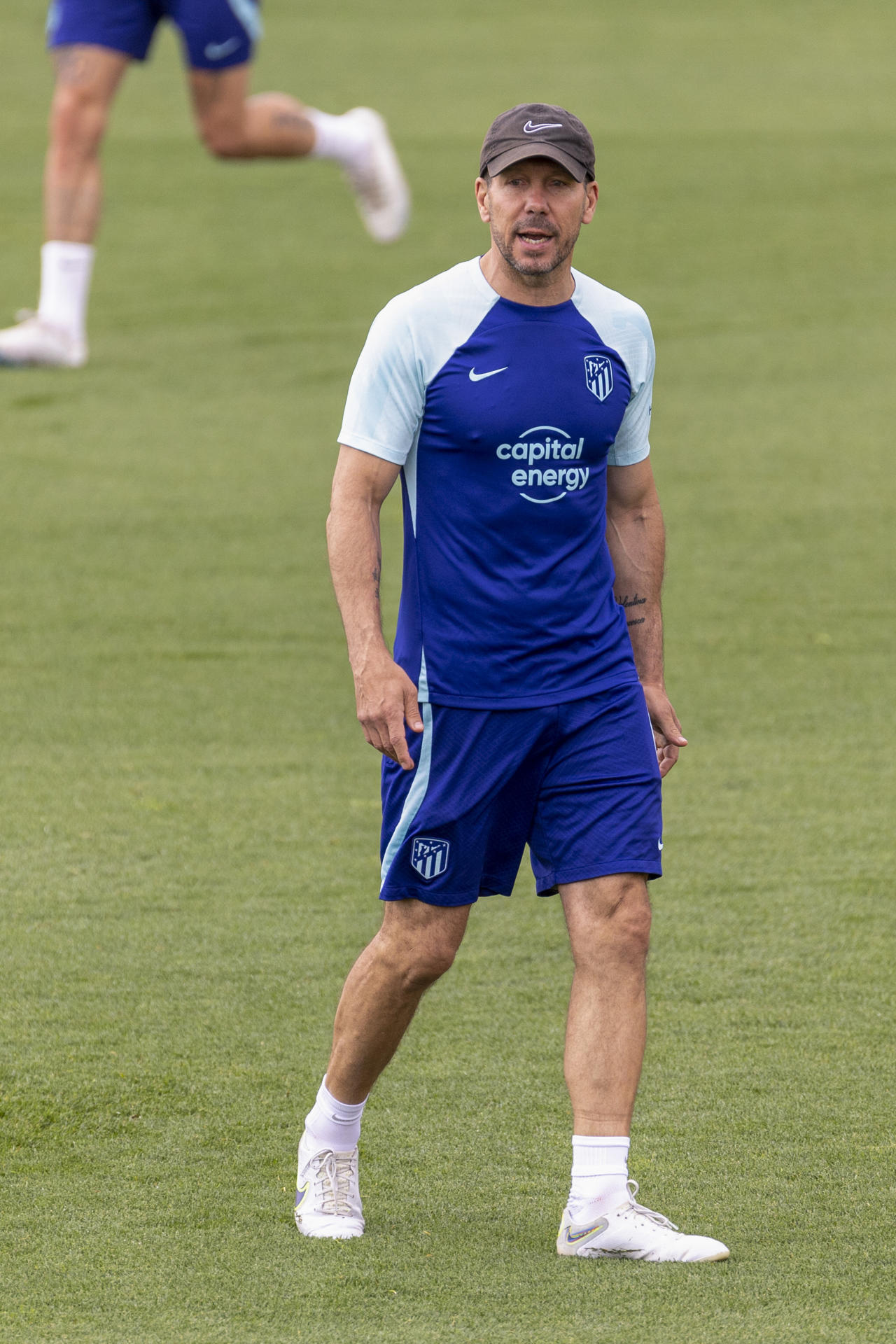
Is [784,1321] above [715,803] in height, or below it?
below

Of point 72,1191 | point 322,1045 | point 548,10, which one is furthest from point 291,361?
point 548,10

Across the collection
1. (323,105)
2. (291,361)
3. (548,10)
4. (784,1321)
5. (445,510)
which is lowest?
(784,1321)

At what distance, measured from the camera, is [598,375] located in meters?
4.06

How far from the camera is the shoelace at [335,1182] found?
411 cm

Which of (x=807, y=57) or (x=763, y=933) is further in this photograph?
(x=807, y=57)

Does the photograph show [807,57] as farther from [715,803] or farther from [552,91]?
[715,803]

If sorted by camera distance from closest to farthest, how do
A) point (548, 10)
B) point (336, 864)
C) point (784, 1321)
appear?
point (784, 1321)
point (336, 864)
point (548, 10)

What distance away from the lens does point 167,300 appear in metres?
15.2

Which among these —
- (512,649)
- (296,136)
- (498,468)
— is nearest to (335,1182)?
(512,649)

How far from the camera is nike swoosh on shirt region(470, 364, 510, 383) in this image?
398 centimetres

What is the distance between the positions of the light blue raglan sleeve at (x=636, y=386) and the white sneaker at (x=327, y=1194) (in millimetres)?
1449

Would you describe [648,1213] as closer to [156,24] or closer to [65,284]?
[65,284]

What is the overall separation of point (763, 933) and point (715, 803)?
3.84 feet

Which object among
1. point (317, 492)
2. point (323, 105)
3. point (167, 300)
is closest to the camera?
point (317, 492)
